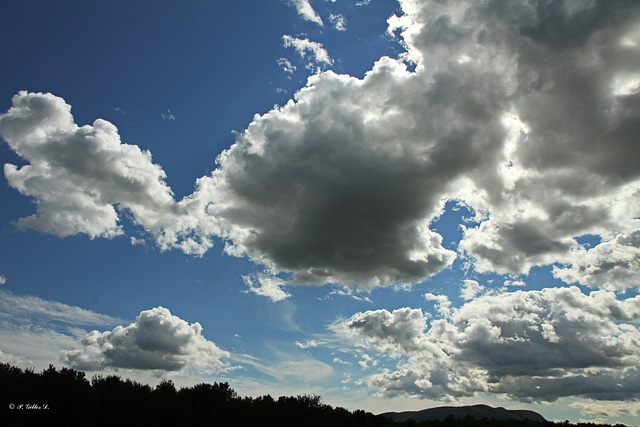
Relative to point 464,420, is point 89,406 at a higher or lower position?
higher

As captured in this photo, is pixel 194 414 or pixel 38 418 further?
pixel 194 414

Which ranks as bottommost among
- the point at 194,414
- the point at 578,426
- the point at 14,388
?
the point at 578,426

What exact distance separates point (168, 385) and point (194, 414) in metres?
9.47

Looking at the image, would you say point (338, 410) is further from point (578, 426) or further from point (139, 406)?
point (578, 426)

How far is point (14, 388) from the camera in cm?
5584

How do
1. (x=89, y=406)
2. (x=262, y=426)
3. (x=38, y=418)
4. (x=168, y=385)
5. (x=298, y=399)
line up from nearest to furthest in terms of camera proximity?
(x=38, y=418), (x=89, y=406), (x=168, y=385), (x=262, y=426), (x=298, y=399)

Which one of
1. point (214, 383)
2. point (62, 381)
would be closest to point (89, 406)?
point (62, 381)

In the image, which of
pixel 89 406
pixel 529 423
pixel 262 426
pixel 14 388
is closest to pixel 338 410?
pixel 262 426

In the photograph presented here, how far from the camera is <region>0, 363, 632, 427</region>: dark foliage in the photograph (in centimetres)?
5647

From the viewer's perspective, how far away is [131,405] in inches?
2633

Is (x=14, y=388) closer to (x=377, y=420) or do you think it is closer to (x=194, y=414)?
(x=194, y=414)

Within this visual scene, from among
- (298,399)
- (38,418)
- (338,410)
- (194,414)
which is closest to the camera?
(38,418)

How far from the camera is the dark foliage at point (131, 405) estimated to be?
56.5m

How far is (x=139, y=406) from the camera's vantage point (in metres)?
67.6
